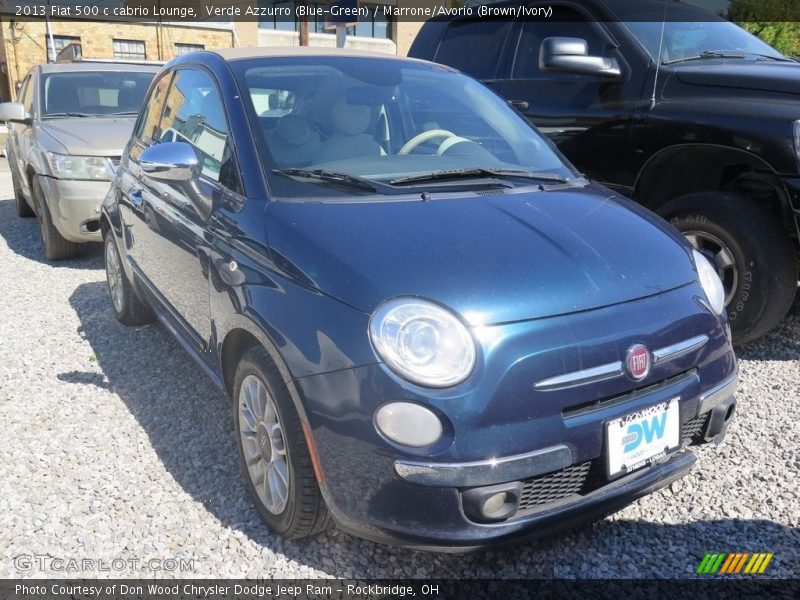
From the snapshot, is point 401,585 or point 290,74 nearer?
point 401,585

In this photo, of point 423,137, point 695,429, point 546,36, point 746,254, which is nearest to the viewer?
point 695,429

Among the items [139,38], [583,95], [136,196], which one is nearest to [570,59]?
[583,95]

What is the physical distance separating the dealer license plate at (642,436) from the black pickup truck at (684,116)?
6.07 feet

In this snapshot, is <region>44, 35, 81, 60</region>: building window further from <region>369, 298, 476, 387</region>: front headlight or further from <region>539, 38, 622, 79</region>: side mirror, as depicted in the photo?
<region>369, 298, 476, 387</region>: front headlight

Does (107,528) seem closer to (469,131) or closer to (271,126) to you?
(271,126)

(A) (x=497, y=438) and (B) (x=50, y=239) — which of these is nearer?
(A) (x=497, y=438)

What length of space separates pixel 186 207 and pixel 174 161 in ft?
0.86

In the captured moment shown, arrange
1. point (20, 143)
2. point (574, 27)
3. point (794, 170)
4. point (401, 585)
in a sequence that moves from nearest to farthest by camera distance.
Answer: point (401, 585) → point (794, 170) → point (574, 27) → point (20, 143)

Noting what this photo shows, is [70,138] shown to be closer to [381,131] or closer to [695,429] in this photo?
[381,131]

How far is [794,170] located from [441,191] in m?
1.99

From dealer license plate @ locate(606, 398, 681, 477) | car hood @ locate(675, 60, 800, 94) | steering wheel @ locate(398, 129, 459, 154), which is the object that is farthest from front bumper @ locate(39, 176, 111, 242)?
dealer license plate @ locate(606, 398, 681, 477)

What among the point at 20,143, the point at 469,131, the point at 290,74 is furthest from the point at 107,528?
the point at 20,143

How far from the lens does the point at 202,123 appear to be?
3.04m

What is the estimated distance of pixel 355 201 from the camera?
236 centimetres
